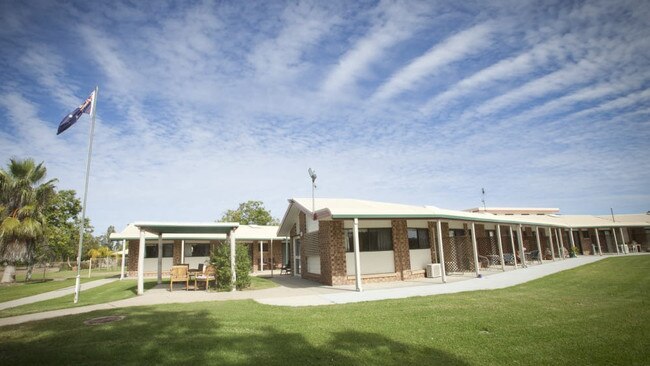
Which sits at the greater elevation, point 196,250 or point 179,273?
point 196,250

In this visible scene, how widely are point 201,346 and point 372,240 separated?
10933 mm

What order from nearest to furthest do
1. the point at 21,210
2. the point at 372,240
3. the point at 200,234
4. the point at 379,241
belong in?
1. the point at 372,240
2. the point at 379,241
3. the point at 21,210
4. the point at 200,234

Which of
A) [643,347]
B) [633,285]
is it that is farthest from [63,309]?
[633,285]

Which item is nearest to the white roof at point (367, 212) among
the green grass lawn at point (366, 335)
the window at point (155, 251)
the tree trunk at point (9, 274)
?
the green grass lawn at point (366, 335)

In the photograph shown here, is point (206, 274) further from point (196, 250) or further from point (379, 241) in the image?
point (196, 250)

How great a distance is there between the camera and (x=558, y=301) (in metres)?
8.81

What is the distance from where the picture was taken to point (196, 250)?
2641cm

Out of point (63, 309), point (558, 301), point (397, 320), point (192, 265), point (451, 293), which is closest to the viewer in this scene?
point (397, 320)

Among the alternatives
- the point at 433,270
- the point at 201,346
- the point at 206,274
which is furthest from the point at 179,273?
the point at 433,270

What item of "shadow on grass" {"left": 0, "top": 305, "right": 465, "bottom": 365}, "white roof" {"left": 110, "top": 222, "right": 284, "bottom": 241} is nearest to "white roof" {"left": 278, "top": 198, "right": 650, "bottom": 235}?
"white roof" {"left": 110, "top": 222, "right": 284, "bottom": 241}

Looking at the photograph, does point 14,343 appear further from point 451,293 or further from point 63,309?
point 451,293

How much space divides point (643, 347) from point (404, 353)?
347 cm

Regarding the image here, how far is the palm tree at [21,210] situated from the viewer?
20.2 meters

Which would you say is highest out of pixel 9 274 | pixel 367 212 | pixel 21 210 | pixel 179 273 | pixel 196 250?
pixel 21 210
